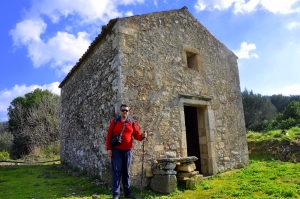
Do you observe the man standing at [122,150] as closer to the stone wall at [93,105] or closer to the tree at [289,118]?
the stone wall at [93,105]

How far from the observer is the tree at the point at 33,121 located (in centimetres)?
2091

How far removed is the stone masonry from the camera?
21.3ft

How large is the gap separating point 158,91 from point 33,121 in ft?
60.9

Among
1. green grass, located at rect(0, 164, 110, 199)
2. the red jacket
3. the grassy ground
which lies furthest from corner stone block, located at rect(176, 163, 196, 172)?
green grass, located at rect(0, 164, 110, 199)

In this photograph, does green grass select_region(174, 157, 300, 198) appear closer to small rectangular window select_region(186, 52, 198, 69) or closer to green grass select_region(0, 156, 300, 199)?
green grass select_region(0, 156, 300, 199)

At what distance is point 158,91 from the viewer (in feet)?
22.6

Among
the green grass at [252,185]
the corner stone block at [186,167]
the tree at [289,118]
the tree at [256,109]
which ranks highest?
the tree at [256,109]

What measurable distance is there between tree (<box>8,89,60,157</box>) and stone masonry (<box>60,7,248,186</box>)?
1250 centimetres

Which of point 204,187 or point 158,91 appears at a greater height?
point 158,91

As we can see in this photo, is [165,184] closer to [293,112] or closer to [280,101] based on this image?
[293,112]

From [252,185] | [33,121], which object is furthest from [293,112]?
[33,121]

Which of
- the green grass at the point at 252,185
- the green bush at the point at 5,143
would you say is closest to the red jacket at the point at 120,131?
the green grass at the point at 252,185

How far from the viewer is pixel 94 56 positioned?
802 centimetres

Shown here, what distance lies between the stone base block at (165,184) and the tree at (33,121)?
55.9 ft
